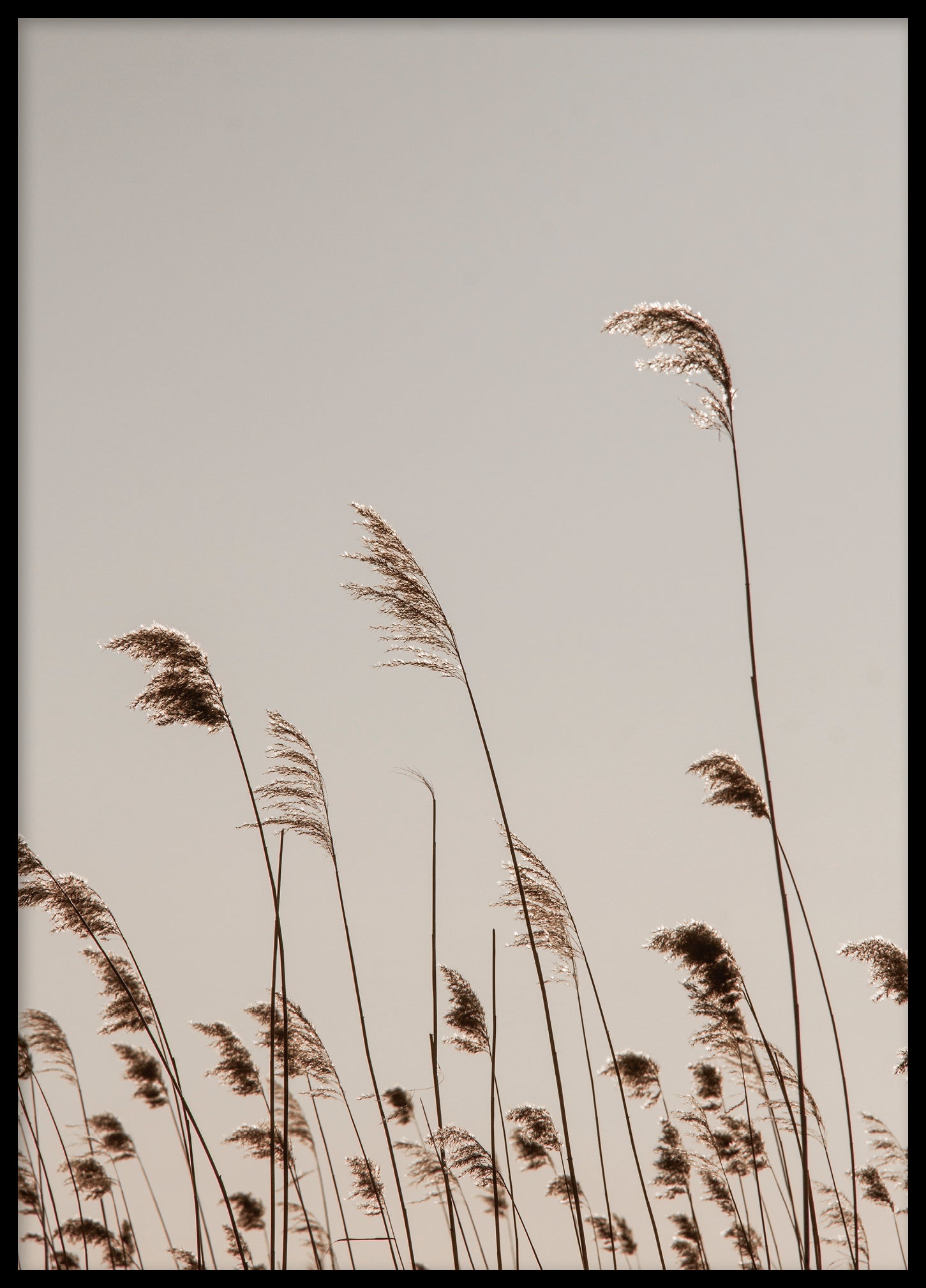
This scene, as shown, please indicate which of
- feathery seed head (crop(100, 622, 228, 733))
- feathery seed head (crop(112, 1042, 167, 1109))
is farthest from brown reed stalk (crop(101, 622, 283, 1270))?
feathery seed head (crop(112, 1042, 167, 1109))

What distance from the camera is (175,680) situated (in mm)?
4469

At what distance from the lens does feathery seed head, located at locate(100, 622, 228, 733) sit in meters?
4.42

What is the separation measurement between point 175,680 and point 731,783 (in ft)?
8.84

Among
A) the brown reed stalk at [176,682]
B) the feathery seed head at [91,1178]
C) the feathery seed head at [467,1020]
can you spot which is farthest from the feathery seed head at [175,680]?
the feathery seed head at [91,1178]

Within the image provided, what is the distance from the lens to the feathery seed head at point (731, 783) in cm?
457

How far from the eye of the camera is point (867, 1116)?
644 centimetres

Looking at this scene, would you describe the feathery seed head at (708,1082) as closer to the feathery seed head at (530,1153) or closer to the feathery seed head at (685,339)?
the feathery seed head at (530,1153)

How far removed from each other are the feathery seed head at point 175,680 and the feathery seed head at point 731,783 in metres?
2.32

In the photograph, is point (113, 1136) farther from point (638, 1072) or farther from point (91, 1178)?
point (638, 1072)

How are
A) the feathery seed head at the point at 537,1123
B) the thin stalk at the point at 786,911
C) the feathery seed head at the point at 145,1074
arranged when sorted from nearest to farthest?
1. the thin stalk at the point at 786,911
2. the feathery seed head at the point at 537,1123
3. the feathery seed head at the point at 145,1074

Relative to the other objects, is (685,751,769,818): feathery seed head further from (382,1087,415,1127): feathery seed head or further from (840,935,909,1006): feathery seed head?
(382,1087,415,1127): feathery seed head

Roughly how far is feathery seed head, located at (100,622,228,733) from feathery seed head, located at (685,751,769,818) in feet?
7.62
